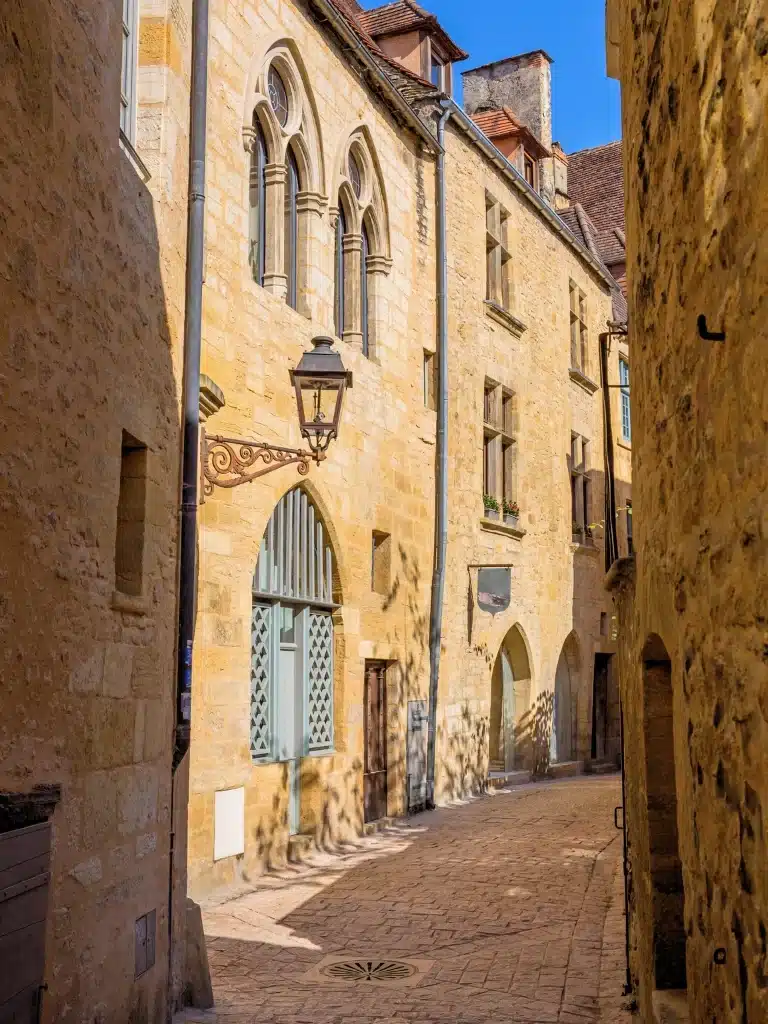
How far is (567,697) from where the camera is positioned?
61.5 feet

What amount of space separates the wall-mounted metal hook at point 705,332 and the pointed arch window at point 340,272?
29.0 feet

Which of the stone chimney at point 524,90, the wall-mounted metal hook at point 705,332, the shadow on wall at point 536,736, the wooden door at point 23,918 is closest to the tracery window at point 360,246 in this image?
the shadow on wall at point 536,736

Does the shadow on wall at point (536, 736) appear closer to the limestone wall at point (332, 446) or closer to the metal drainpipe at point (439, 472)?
the metal drainpipe at point (439, 472)

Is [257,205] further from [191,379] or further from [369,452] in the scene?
[191,379]

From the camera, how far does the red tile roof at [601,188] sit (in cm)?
2547

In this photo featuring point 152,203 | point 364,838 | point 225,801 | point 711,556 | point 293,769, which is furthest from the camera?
point 364,838

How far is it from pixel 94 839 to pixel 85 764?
329 mm

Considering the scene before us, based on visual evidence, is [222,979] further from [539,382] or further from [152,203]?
[539,382]

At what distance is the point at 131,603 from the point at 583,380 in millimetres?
15277

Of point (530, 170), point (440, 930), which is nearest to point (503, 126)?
point (530, 170)

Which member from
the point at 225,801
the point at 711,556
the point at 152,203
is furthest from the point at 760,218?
the point at 225,801

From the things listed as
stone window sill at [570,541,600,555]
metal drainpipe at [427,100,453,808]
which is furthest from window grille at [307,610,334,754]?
stone window sill at [570,541,600,555]

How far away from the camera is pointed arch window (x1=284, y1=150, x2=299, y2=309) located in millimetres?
10727

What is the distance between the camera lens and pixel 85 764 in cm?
473
